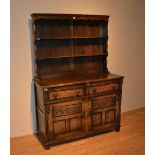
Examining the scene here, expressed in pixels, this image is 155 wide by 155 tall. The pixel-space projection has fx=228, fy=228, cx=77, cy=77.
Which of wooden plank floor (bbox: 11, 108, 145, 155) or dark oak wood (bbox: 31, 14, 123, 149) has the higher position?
dark oak wood (bbox: 31, 14, 123, 149)

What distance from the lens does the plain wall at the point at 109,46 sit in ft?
10.5

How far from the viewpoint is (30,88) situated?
11.0 ft

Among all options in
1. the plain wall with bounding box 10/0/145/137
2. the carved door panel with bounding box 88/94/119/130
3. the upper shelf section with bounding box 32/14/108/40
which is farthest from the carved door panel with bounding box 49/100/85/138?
the upper shelf section with bounding box 32/14/108/40

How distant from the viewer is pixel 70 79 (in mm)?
3215

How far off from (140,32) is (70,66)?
1648 millimetres

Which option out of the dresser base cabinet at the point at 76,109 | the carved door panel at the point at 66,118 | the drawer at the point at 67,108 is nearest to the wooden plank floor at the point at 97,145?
the dresser base cabinet at the point at 76,109

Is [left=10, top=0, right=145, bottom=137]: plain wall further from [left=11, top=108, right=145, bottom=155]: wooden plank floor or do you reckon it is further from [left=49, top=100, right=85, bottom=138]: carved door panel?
[left=49, top=100, right=85, bottom=138]: carved door panel

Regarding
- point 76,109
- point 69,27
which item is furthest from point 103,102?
point 69,27

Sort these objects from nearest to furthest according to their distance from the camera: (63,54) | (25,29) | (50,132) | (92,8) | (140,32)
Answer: (50,132) < (25,29) < (63,54) < (92,8) < (140,32)

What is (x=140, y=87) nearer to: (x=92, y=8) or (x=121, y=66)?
(x=121, y=66)

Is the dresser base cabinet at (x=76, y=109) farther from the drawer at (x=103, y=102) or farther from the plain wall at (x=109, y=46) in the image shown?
the plain wall at (x=109, y=46)

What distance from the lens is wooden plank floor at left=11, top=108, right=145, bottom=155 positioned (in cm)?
293

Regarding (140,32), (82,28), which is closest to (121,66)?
(140,32)

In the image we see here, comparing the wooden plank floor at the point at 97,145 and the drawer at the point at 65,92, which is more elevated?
the drawer at the point at 65,92
